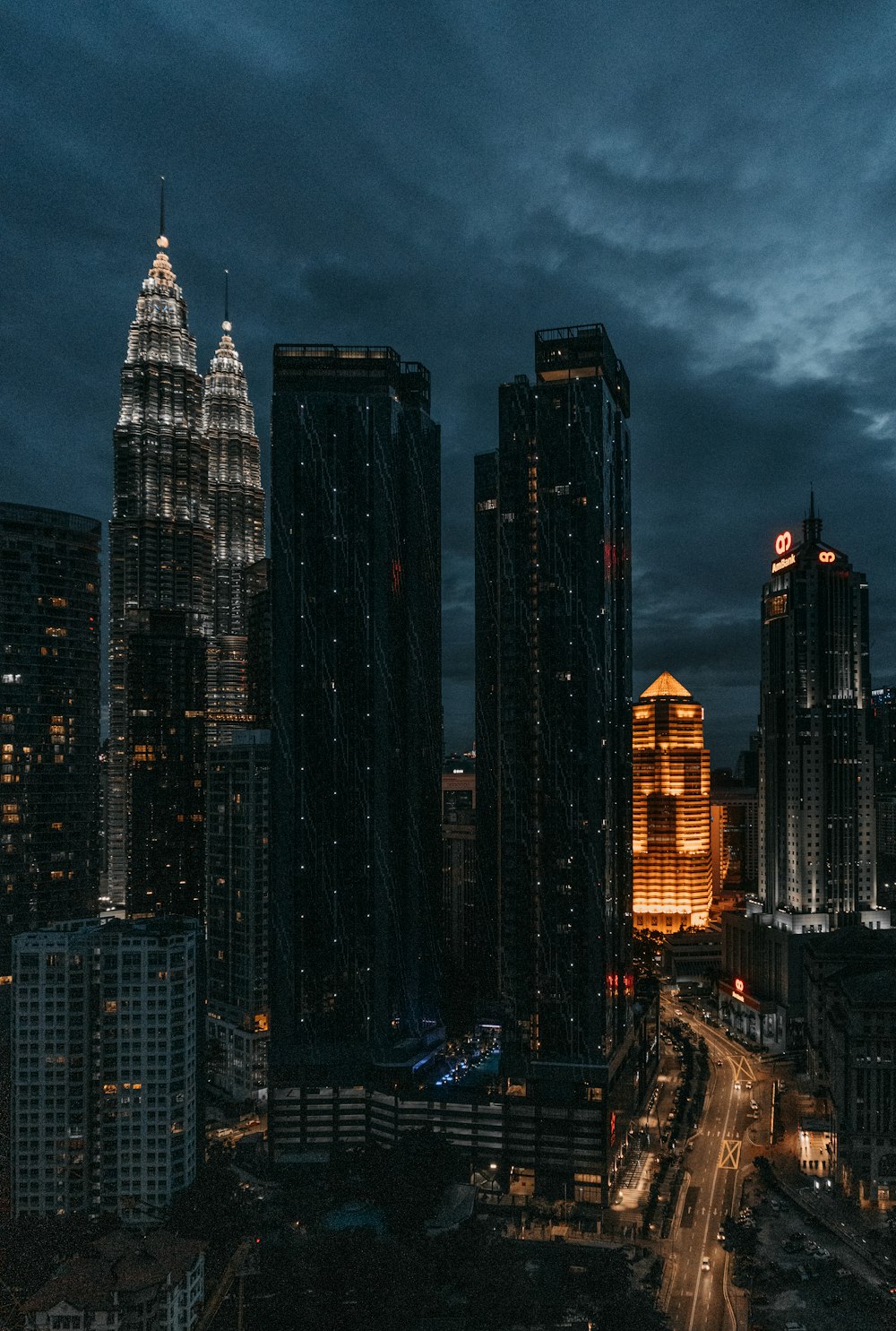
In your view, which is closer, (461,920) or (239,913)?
(239,913)

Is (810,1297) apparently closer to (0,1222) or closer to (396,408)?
(0,1222)

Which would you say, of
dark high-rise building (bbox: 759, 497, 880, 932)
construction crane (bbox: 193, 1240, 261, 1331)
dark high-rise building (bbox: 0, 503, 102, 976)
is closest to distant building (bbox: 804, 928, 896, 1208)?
construction crane (bbox: 193, 1240, 261, 1331)

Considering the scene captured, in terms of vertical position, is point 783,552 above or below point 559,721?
above

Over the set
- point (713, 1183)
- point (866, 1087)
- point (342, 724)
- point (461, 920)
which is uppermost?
point (342, 724)

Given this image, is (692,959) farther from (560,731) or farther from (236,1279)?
(236,1279)

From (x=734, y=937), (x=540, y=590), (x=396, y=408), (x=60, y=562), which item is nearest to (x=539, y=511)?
(x=540, y=590)

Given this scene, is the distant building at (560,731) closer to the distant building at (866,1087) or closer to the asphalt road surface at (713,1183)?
the asphalt road surface at (713,1183)

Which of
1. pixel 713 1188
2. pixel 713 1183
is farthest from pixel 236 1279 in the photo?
pixel 713 1183
